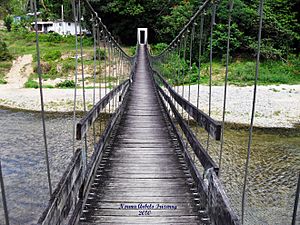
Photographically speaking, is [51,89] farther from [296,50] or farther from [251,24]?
[296,50]

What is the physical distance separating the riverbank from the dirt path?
175cm

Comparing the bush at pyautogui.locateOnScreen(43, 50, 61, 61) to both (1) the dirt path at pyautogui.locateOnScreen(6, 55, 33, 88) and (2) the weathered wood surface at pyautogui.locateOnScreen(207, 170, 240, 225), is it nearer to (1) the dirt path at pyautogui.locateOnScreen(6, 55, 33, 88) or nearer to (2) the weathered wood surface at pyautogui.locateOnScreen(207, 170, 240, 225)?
(1) the dirt path at pyautogui.locateOnScreen(6, 55, 33, 88)

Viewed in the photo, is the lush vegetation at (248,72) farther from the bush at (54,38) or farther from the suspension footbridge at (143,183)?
the bush at (54,38)

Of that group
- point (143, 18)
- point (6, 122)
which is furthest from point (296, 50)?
point (6, 122)

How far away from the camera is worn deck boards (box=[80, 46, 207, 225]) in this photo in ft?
7.13

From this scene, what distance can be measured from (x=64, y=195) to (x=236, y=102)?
1154 centimetres

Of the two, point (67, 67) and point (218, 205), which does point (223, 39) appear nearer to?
point (67, 67)

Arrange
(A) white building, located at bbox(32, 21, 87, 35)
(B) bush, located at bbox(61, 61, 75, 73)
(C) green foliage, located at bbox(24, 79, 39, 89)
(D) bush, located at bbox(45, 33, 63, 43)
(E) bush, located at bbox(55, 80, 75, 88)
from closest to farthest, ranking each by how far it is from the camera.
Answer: (E) bush, located at bbox(55, 80, 75, 88) → (C) green foliage, located at bbox(24, 79, 39, 89) → (B) bush, located at bbox(61, 61, 75, 73) → (D) bush, located at bbox(45, 33, 63, 43) → (A) white building, located at bbox(32, 21, 87, 35)

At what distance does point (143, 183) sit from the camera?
2730mm

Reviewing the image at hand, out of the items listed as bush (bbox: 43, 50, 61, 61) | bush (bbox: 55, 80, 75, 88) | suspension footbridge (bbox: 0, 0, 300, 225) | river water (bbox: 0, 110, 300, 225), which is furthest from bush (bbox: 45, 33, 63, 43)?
suspension footbridge (bbox: 0, 0, 300, 225)

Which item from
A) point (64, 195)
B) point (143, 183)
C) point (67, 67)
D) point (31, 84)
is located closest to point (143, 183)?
point (143, 183)

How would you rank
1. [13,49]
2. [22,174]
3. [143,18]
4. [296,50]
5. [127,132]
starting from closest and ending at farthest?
[127,132], [22,174], [296,50], [13,49], [143,18]

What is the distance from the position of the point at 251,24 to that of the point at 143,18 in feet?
32.7

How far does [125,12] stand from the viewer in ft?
76.9
